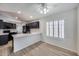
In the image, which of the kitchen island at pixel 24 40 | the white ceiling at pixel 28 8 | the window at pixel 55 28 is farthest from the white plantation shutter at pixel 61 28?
the kitchen island at pixel 24 40

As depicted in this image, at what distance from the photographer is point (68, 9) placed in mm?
1553

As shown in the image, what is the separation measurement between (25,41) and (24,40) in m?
0.10

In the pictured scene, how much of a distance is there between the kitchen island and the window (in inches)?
12.6

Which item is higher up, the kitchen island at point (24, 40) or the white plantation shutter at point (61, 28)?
the white plantation shutter at point (61, 28)

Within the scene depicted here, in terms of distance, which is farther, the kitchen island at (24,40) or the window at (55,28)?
the kitchen island at (24,40)

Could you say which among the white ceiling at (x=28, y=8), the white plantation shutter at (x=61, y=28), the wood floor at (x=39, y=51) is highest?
the white ceiling at (x=28, y=8)

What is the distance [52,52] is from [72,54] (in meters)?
0.46

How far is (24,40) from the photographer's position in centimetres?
211

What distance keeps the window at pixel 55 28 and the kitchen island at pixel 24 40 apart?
12.6 inches

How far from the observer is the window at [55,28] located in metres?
1.64

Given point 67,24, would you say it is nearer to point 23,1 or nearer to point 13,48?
point 23,1

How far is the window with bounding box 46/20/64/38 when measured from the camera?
1.64 metres

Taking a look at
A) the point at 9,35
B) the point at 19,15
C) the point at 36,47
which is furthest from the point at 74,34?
the point at 9,35

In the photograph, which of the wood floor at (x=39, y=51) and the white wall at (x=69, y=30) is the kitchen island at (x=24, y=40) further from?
the white wall at (x=69, y=30)
